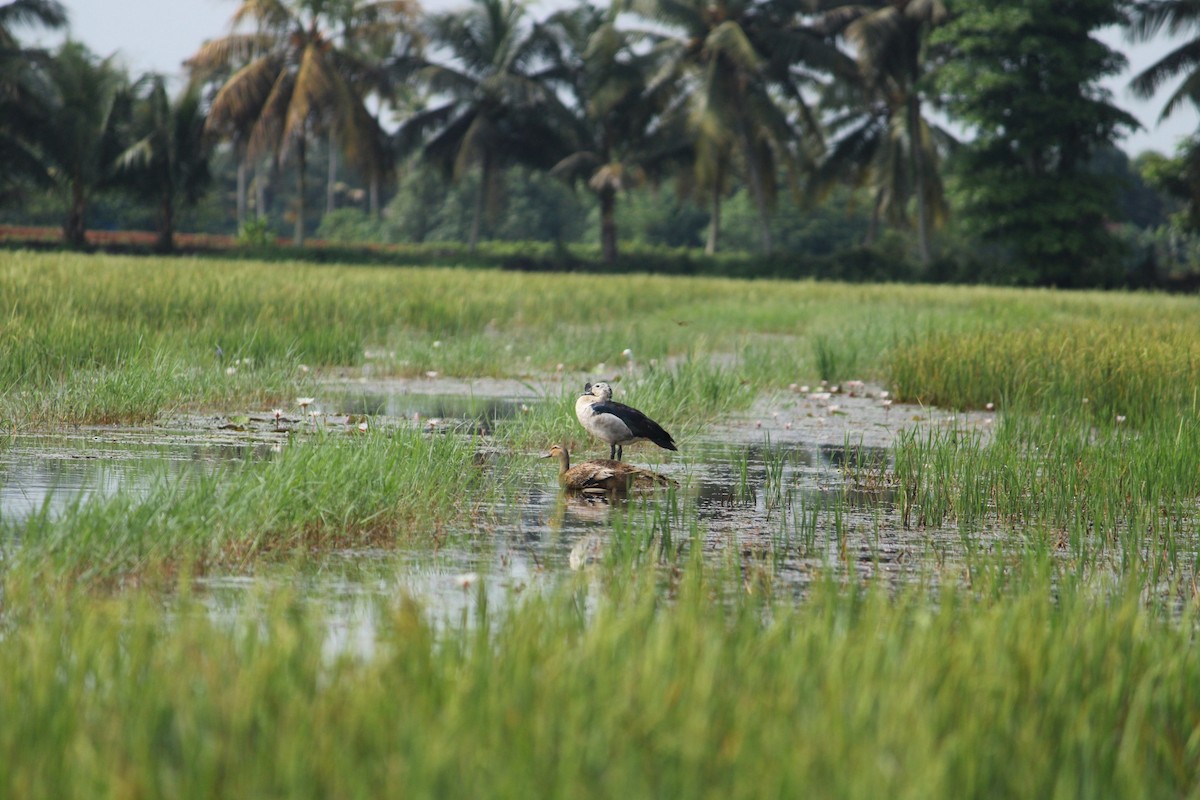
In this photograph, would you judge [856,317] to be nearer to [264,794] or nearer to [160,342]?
[160,342]

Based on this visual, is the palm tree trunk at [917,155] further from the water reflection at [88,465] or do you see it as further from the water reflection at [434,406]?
the water reflection at [88,465]

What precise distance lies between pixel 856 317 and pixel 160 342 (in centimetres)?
1059

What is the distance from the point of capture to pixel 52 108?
38.3 m

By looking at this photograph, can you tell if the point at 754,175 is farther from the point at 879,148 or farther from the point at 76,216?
the point at 76,216

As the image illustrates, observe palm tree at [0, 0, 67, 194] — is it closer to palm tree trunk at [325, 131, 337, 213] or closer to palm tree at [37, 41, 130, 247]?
→ palm tree at [37, 41, 130, 247]

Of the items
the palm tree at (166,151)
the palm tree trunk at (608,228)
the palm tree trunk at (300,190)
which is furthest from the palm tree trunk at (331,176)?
the palm tree trunk at (608,228)

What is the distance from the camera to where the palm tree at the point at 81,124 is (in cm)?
3828

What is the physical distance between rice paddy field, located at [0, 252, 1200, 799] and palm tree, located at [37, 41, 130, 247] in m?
30.0

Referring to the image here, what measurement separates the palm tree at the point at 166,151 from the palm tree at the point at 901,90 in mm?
18705

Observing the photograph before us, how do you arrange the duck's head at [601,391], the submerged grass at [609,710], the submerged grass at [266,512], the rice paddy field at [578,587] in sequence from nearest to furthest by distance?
the submerged grass at [609,710]
the rice paddy field at [578,587]
the submerged grass at [266,512]
the duck's head at [601,391]

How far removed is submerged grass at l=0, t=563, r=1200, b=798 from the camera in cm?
223

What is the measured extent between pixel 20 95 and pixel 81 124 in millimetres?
2548

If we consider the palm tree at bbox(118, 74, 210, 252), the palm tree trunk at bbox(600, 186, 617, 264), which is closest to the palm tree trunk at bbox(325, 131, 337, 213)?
the palm tree at bbox(118, 74, 210, 252)

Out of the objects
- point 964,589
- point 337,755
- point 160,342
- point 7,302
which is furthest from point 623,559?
point 7,302
